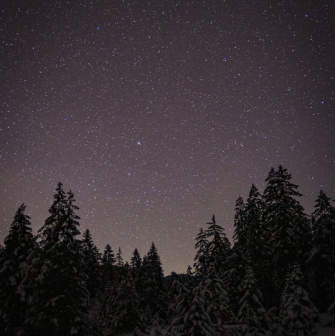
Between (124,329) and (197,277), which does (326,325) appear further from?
(124,329)

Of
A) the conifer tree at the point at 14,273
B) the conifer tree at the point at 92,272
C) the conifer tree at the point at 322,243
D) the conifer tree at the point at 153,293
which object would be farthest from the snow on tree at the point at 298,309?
the conifer tree at the point at 92,272

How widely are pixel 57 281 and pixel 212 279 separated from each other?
1343 cm

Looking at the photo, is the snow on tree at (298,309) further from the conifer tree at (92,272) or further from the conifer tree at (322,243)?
the conifer tree at (92,272)

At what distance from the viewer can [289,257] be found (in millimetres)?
23172

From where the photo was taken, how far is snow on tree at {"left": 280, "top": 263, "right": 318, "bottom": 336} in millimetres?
16016

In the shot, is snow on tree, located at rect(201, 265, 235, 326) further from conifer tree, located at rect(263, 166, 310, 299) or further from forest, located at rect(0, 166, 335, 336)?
conifer tree, located at rect(263, 166, 310, 299)

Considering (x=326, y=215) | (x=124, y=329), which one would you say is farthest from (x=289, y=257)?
(x=124, y=329)

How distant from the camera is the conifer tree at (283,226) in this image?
2325cm

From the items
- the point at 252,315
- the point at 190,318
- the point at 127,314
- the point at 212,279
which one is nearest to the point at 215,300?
the point at 212,279

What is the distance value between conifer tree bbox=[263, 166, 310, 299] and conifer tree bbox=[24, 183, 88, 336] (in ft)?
55.4

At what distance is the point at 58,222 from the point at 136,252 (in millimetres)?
31968

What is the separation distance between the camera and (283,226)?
24.0 metres

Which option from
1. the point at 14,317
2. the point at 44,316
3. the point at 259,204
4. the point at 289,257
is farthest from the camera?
the point at 259,204

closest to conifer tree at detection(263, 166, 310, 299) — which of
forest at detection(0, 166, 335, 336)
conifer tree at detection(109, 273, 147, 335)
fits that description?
forest at detection(0, 166, 335, 336)
